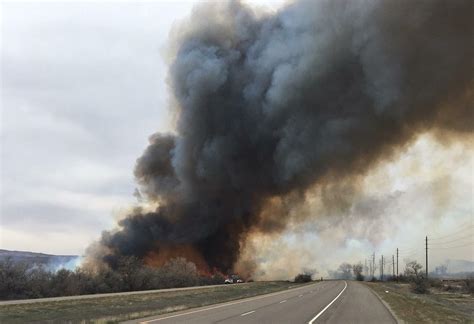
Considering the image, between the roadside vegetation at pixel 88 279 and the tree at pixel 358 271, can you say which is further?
the tree at pixel 358 271

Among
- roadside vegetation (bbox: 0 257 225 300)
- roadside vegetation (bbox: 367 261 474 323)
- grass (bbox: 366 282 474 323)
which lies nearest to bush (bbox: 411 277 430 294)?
roadside vegetation (bbox: 367 261 474 323)

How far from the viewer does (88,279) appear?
44.3 m

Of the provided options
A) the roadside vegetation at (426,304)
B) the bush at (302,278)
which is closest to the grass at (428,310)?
the roadside vegetation at (426,304)

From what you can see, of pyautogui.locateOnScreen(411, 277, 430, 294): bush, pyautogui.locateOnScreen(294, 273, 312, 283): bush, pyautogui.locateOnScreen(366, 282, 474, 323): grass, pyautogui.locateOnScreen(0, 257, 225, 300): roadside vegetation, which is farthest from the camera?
pyautogui.locateOnScreen(294, 273, 312, 283): bush

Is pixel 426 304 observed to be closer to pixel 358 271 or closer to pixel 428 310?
pixel 428 310

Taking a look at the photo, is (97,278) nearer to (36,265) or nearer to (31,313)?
(36,265)

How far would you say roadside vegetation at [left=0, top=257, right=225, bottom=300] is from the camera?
36031 mm

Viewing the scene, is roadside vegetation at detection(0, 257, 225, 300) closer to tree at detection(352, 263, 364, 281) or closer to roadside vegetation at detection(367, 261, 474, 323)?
roadside vegetation at detection(367, 261, 474, 323)

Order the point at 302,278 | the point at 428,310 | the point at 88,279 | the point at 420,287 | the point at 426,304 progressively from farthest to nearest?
the point at 302,278
the point at 420,287
the point at 88,279
the point at 426,304
the point at 428,310

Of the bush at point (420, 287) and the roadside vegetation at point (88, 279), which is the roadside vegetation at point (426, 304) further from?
the roadside vegetation at point (88, 279)

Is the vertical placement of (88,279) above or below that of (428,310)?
below

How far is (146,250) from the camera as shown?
7025cm

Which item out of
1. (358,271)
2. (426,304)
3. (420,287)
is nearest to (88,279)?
(426,304)

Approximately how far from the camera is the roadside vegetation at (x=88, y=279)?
36031 millimetres
